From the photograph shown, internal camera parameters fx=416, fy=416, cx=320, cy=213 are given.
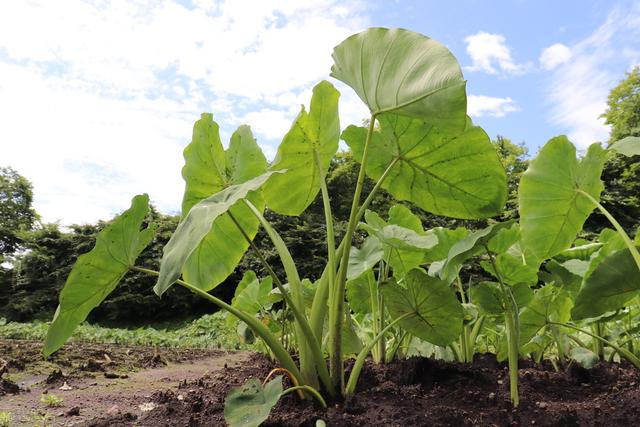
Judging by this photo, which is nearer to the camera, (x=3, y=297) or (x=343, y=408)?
(x=343, y=408)

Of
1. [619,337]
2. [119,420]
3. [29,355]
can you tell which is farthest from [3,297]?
[619,337]

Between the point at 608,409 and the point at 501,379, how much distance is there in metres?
0.43

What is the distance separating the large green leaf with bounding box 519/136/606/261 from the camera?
1118 millimetres

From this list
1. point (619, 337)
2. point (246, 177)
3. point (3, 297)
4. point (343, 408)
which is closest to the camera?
point (343, 408)

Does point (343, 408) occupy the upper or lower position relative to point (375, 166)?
lower

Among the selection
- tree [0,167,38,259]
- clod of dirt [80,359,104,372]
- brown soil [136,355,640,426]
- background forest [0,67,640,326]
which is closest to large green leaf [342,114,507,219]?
brown soil [136,355,640,426]

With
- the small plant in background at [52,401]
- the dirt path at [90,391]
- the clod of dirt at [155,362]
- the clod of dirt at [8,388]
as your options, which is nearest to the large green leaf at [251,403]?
the dirt path at [90,391]

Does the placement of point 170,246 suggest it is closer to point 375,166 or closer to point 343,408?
point 343,408

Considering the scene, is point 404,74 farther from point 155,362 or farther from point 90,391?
point 155,362

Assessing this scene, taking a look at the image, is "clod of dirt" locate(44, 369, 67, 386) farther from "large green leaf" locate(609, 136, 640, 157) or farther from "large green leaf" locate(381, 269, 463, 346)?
"large green leaf" locate(609, 136, 640, 157)

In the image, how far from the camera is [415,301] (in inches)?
47.9

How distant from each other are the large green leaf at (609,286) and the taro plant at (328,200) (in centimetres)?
31

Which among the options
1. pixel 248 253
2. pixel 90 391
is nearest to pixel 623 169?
pixel 248 253

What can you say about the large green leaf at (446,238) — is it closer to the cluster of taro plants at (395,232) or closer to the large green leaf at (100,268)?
the cluster of taro plants at (395,232)
